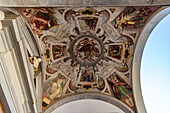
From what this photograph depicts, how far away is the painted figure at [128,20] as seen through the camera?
7.80 meters

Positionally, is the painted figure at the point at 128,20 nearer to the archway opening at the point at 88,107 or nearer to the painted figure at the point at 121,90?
the painted figure at the point at 121,90

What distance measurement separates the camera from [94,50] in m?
9.65

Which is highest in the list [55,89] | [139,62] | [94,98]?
[139,62]

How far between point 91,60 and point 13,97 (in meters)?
4.96

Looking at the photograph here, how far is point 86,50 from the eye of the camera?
9.68 m

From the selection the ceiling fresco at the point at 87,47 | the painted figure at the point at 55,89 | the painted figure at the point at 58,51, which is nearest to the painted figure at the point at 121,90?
the ceiling fresco at the point at 87,47

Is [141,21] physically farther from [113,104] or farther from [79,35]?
[113,104]

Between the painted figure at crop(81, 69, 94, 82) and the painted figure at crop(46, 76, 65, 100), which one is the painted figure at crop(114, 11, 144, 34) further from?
the painted figure at crop(46, 76, 65, 100)

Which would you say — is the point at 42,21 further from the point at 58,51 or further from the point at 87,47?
the point at 87,47

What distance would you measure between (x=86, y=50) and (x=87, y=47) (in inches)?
6.9

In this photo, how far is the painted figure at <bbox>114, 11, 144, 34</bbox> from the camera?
780 centimetres

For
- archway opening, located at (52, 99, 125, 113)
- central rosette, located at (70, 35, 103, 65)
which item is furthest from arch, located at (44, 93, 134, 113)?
central rosette, located at (70, 35, 103, 65)

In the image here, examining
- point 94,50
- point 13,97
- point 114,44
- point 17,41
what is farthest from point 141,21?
point 13,97

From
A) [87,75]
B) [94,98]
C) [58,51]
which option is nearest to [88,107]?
[94,98]
